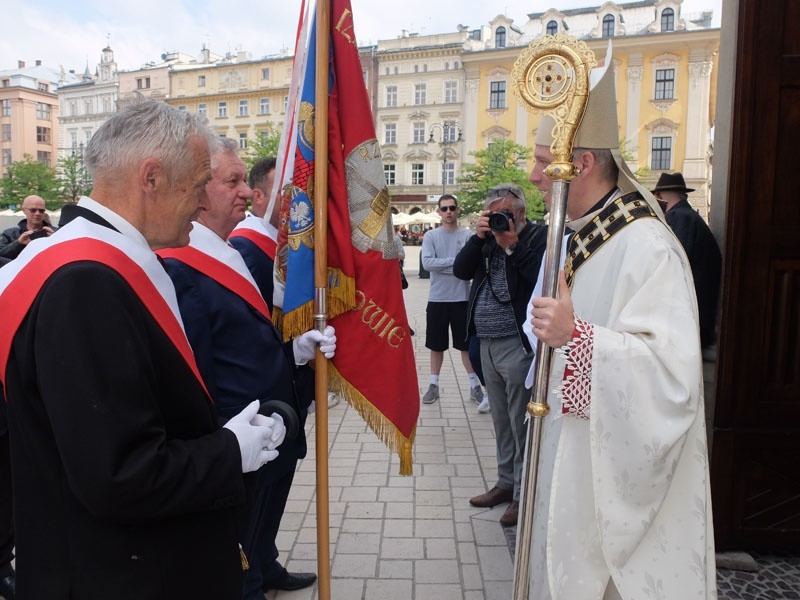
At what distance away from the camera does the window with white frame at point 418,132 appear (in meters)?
48.5

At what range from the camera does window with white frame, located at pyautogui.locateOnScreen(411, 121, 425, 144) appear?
48500 millimetres

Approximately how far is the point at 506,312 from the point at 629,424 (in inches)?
80.8

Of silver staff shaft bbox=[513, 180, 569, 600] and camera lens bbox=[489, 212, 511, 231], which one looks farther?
camera lens bbox=[489, 212, 511, 231]

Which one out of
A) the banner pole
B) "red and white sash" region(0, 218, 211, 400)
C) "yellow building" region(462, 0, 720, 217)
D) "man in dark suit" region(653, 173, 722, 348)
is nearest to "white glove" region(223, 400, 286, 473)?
"red and white sash" region(0, 218, 211, 400)

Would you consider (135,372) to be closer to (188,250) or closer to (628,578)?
(188,250)

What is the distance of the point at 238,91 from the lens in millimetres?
55250

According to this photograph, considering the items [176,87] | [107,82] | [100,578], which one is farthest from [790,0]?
[107,82]

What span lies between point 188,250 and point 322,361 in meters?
0.68

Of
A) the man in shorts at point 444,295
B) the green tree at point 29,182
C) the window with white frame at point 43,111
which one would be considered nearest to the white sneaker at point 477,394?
the man in shorts at point 444,295

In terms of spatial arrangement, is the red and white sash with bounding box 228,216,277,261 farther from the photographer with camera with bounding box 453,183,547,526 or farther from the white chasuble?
the white chasuble

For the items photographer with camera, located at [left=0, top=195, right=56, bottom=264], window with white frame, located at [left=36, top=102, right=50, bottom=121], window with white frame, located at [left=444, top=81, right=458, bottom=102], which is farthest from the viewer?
window with white frame, located at [left=36, top=102, right=50, bottom=121]

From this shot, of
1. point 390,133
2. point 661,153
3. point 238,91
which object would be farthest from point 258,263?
point 238,91

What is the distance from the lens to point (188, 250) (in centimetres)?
226

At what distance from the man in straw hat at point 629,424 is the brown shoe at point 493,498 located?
1.94 meters
